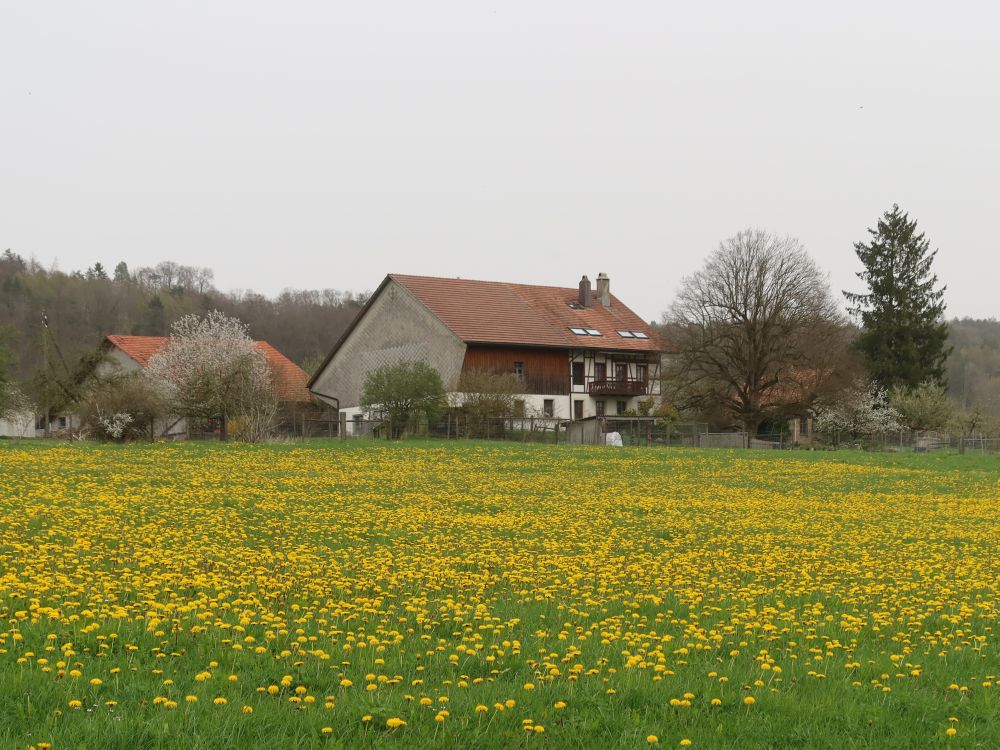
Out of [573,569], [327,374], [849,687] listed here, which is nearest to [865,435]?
[327,374]

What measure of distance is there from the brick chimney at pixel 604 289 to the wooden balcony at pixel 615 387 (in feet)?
31.0

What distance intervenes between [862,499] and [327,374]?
55682 millimetres

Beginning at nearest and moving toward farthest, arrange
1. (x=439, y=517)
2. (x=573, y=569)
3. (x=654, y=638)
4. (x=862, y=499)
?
1. (x=654, y=638)
2. (x=573, y=569)
3. (x=439, y=517)
4. (x=862, y=499)

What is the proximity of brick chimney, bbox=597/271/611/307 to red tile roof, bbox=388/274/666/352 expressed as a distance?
0.63 m

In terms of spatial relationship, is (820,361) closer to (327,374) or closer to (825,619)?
(327,374)

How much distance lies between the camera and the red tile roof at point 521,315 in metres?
68.6

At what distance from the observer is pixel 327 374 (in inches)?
3019

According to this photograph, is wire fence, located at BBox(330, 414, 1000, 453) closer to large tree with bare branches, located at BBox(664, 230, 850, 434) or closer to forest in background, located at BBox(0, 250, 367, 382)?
large tree with bare branches, located at BBox(664, 230, 850, 434)

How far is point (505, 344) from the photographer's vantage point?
67.8 meters

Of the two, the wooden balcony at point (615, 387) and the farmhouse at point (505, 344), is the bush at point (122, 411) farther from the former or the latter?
the wooden balcony at point (615, 387)

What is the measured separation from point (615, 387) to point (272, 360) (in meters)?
27.8

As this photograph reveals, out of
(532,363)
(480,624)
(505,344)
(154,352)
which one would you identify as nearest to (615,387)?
(532,363)

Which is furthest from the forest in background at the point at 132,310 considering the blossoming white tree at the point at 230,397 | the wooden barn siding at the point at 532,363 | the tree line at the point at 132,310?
the blossoming white tree at the point at 230,397

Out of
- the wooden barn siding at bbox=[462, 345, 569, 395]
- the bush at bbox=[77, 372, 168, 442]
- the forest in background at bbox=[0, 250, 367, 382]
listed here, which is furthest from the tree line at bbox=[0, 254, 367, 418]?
the bush at bbox=[77, 372, 168, 442]
